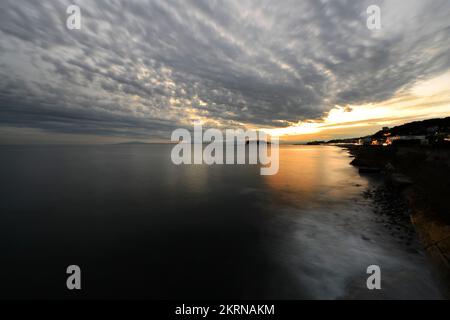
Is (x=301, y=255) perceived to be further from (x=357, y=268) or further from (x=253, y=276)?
(x=253, y=276)

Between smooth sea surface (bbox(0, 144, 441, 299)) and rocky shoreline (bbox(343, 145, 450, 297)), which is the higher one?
rocky shoreline (bbox(343, 145, 450, 297))

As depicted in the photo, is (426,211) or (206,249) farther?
(426,211)

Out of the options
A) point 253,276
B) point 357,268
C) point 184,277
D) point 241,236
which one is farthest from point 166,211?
point 357,268

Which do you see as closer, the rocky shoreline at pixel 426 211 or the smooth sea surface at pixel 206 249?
the smooth sea surface at pixel 206 249

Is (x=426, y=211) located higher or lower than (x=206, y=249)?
higher

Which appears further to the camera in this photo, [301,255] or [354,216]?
[354,216]

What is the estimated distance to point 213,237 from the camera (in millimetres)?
15398

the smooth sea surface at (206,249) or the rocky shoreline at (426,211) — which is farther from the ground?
the rocky shoreline at (426,211)

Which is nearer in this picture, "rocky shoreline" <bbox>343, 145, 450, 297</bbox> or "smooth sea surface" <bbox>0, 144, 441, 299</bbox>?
"smooth sea surface" <bbox>0, 144, 441, 299</bbox>
